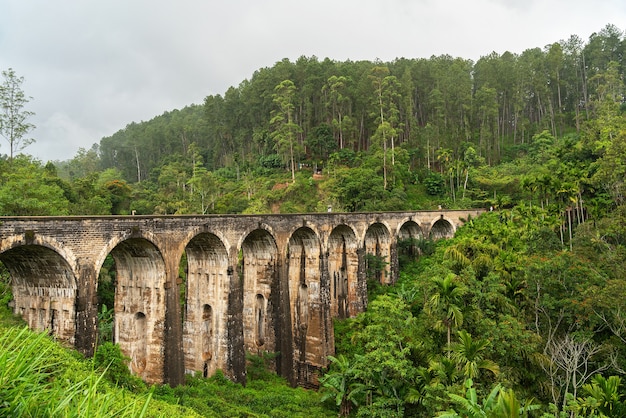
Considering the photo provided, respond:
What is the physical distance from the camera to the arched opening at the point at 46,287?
12.3 m

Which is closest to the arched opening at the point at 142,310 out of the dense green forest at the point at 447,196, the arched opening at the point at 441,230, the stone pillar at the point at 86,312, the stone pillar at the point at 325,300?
the dense green forest at the point at 447,196

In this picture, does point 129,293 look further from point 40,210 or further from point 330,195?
point 330,195

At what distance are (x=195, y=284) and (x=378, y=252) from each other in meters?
18.0

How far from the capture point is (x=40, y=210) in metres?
23.8

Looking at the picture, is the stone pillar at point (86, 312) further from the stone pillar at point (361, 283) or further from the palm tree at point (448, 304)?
the stone pillar at point (361, 283)

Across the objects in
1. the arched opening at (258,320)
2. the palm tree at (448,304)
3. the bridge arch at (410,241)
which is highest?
the bridge arch at (410,241)

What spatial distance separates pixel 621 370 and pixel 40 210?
30133mm

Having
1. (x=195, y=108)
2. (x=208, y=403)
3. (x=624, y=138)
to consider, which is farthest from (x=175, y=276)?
(x=195, y=108)

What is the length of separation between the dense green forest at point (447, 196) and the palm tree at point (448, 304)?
0.24 ft

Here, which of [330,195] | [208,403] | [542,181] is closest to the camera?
[208,403]

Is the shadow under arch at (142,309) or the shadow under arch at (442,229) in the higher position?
the shadow under arch at (442,229)

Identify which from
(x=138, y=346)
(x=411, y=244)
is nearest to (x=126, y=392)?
(x=138, y=346)

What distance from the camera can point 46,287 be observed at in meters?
12.8

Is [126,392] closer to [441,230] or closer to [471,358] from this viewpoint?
[471,358]
